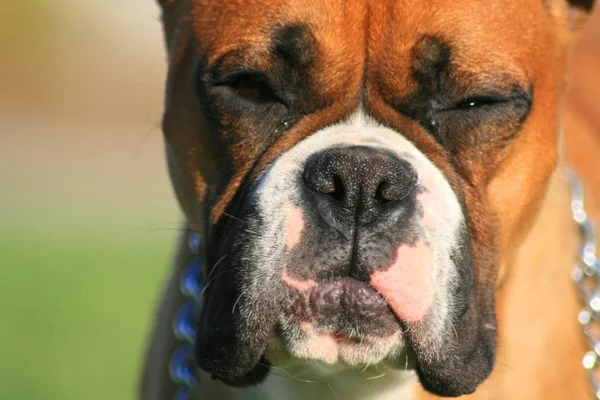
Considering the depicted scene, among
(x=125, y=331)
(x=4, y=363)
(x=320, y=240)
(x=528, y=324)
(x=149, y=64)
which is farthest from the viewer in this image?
(x=149, y=64)

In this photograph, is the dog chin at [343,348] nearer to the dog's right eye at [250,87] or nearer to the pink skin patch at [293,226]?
the pink skin patch at [293,226]

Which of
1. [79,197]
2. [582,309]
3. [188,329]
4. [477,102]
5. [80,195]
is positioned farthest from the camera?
[80,195]

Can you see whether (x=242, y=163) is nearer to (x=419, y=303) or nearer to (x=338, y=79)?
(x=338, y=79)

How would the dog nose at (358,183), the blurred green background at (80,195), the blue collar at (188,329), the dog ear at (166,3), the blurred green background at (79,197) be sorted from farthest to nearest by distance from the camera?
1. the blurred green background at (79,197)
2. the blurred green background at (80,195)
3. the dog ear at (166,3)
4. the blue collar at (188,329)
5. the dog nose at (358,183)

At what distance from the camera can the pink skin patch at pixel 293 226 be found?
289 centimetres

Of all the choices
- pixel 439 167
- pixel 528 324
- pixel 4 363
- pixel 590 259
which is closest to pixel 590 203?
pixel 590 259

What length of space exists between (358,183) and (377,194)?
6 centimetres

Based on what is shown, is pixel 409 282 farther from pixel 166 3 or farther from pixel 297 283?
pixel 166 3

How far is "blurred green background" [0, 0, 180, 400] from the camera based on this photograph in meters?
6.63

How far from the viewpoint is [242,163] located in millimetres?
3271

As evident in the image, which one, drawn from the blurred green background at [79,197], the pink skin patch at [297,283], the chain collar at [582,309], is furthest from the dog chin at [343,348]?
the blurred green background at [79,197]

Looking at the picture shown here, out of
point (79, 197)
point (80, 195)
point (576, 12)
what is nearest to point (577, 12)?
point (576, 12)

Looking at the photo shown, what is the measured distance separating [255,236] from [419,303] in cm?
47

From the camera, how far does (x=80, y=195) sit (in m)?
12.9
